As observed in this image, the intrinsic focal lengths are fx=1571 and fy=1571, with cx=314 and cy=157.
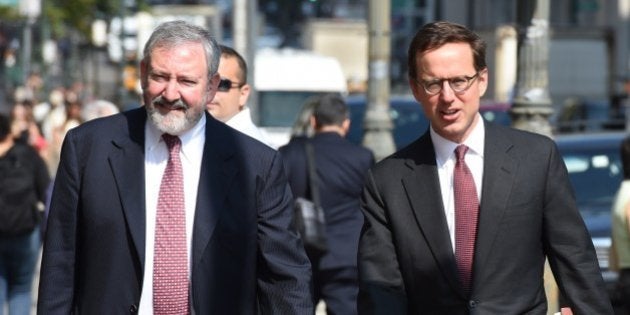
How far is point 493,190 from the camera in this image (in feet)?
16.8

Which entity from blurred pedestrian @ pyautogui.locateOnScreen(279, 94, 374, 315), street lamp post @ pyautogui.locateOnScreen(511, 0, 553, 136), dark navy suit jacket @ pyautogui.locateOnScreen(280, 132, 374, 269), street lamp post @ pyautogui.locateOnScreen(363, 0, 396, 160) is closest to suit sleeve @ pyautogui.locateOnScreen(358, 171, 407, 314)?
blurred pedestrian @ pyautogui.locateOnScreen(279, 94, 374, 315)

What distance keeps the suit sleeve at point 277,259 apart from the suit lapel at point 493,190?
588mm

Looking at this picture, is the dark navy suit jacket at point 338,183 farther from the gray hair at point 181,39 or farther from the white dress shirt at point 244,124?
the gray hair at point 181,39

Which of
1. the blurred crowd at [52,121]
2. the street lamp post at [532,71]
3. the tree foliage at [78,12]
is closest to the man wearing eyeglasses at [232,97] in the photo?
the street lamp post at [532,71]

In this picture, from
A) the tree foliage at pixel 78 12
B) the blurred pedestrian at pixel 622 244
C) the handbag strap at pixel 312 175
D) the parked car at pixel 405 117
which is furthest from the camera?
the tree foliage at pixel 78 12

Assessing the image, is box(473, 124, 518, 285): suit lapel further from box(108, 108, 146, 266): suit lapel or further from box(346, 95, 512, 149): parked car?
box(346, 95, 512, 149): parked car

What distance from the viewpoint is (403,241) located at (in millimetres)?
5145

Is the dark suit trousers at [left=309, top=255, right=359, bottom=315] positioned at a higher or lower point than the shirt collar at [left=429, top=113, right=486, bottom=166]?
lower

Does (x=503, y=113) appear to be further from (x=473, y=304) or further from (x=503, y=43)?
(x=503, y=43)

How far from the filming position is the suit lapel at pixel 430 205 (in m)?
5.05

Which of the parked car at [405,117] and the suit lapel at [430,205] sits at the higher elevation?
the suit lapel at [430,205]

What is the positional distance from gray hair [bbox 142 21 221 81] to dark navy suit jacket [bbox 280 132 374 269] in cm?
424

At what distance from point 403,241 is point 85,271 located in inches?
40.7

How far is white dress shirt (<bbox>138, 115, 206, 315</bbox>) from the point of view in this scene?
4.95 m
